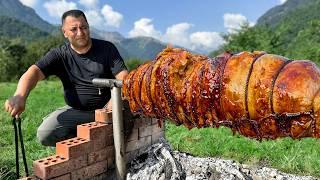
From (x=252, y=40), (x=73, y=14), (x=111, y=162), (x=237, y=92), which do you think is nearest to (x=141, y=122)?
(x=111, y=162)

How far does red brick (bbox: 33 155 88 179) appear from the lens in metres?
3.35

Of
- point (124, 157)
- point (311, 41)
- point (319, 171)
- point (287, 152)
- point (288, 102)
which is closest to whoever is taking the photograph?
point (288, 102)

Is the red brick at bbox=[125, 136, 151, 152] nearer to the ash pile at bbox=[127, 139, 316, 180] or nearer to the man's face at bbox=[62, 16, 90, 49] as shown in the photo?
the ash pile at bbox=[127, 139, 316, 180]

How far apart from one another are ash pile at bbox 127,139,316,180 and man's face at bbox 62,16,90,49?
4.55ft

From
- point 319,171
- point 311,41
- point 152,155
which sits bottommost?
point 319,171

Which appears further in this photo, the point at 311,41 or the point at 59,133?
the point at 311,41

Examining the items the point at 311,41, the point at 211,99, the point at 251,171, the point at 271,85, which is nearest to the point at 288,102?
the point at 271,85

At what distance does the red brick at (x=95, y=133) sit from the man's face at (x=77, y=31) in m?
1.09

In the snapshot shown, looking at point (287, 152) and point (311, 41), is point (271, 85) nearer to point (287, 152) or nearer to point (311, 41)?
point (287, 152)

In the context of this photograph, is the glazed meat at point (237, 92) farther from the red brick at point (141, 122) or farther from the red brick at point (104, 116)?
the red brick at point (141, 122)

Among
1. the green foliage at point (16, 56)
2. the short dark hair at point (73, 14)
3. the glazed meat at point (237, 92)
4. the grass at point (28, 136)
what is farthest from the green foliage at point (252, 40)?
the glazed meat at point (237, 92)

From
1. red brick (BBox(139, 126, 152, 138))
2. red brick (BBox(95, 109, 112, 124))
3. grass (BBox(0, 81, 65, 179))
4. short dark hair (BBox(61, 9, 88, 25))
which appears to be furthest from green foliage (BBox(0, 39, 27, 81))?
red brick (BBox(95, 109, 112, 124))

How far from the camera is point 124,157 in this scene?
13.2 feet

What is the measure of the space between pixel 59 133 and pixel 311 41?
135 ft
